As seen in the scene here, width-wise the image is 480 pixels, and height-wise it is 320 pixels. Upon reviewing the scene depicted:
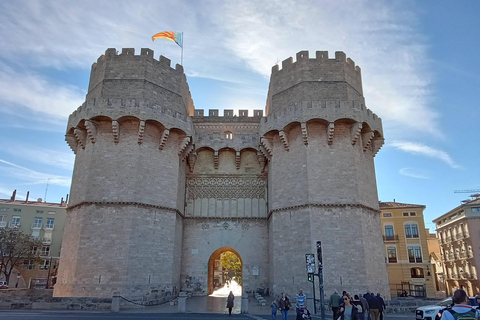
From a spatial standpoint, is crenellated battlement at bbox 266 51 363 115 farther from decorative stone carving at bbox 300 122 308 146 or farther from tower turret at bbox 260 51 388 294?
decorative stone carving at bbox 300 122 308 146

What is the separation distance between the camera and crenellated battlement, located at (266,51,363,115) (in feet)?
69.9

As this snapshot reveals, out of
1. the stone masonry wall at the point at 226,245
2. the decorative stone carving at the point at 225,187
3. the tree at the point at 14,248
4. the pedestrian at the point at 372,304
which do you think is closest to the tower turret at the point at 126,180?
the stone masonry wall at the point at 226,245

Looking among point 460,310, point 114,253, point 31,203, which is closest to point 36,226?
→ point 31,203

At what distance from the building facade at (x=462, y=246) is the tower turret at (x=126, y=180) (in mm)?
30641

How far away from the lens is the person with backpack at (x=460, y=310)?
395 cm

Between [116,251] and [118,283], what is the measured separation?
1.67m

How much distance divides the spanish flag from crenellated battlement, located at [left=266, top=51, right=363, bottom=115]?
789 cm

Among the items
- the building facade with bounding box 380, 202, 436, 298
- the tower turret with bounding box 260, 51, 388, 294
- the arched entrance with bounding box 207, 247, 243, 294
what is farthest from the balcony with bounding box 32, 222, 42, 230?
the building facade with bounding box 380, 202, 436, 298

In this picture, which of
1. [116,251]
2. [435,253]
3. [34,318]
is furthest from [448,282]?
[34,318]

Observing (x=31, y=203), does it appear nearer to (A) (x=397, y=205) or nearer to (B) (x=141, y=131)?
(B) (x=141, y=131)

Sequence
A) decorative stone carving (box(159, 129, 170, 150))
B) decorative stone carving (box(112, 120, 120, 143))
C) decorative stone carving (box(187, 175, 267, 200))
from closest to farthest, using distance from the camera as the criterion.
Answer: decorative stone carving (box(112, 120, 120, 143))
decorative stone carving (box(159, 129, 170, 150))
decorative stone carving (box(187, 175, 267, 200))

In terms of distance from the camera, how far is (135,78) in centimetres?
2128

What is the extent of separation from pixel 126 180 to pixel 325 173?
11678 millimetres

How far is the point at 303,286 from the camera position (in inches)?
722
